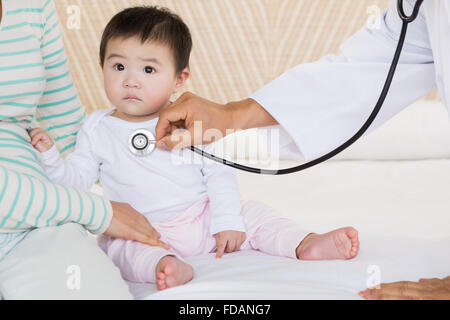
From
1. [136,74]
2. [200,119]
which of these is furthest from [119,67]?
[200,119]

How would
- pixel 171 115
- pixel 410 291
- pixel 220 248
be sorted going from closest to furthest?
pixel 410 291 < pixel 171 115 < pixel 220 248

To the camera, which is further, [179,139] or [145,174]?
[145,174]

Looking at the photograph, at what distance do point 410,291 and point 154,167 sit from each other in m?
0.56

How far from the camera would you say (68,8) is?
2.24m

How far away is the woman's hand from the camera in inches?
35.5

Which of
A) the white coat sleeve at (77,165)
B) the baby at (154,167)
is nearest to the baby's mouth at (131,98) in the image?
the baby at (154,167)

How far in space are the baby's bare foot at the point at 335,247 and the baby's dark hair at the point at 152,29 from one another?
19.1 inches

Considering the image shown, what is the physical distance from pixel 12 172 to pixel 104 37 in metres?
0.39

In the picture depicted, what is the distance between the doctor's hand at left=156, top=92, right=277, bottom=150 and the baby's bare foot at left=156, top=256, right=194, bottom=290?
0.22 metres

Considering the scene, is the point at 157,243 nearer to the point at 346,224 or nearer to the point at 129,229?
the point at 129,229

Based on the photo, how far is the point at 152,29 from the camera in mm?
1243

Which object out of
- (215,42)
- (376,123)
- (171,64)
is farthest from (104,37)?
(215,42)

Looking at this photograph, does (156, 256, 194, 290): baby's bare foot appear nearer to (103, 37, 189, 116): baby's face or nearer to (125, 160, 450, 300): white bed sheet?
(125, 160, 450, 300): white bed sheet

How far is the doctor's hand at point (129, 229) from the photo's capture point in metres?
1.10
